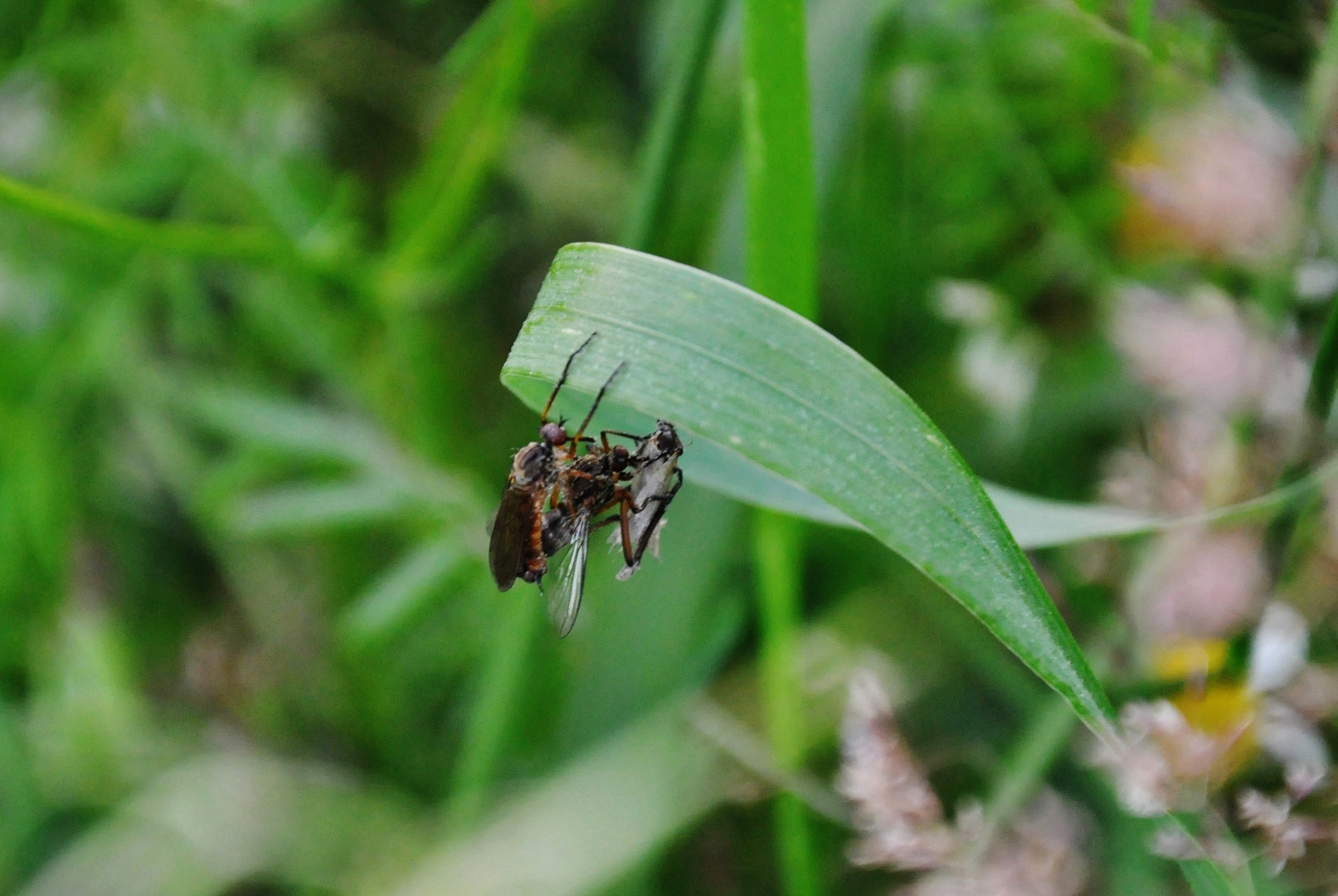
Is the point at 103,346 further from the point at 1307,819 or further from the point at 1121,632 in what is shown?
the point at 1307,819

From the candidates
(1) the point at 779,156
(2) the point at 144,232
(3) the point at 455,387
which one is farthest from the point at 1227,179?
(3) the point at 455,387

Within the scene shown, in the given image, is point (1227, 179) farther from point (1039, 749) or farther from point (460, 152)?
point (460, 152)

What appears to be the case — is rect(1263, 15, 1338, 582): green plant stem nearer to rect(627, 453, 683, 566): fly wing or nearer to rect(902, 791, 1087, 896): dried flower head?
rect(902, 791, 1087, 896): dried flower head

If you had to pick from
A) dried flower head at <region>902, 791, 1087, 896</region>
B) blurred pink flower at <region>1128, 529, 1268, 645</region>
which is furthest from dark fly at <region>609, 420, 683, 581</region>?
blurred pink flower at <region>1128, 529, 1268, 645</region>

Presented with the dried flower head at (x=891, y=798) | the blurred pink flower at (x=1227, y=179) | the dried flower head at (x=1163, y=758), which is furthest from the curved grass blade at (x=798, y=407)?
the blurred pink flower at (x=1227, y=179)

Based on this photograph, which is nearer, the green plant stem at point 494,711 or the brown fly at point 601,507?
the brown fly at point 601,507

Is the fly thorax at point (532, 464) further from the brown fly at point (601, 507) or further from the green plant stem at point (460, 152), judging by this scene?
the green plant stem at point (460, 152)

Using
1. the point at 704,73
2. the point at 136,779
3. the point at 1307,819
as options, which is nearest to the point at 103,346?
the point at 136,779
